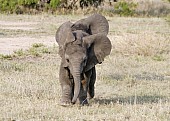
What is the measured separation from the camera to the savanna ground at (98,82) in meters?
8.39

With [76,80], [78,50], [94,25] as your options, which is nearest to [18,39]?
[94,25]

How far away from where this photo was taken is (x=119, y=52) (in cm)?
1703

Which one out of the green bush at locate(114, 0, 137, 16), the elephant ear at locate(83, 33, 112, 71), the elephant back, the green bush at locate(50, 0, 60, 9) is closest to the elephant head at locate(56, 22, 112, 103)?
the elephant ear at locate(83, 33, 112, 71)

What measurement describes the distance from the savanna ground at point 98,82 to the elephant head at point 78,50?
2.03 feet

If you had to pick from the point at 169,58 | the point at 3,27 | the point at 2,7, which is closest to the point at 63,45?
the point at 169,58

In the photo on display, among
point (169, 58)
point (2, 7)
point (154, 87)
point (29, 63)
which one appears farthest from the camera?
point (2, 7)

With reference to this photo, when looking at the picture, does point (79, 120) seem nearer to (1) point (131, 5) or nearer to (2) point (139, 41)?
(2) point (139, 41)

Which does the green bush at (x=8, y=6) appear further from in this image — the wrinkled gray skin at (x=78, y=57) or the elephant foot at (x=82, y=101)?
the elephant foot at (x=82, y=101)

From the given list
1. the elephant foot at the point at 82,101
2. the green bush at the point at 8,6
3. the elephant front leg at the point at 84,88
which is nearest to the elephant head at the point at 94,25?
the elephant front leg at the point at 84,88

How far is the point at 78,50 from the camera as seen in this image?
28.2 ft

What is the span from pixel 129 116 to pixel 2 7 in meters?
25.8

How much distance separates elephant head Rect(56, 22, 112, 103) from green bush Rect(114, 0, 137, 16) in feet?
83.6

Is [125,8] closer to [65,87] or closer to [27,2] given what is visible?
[27,2]

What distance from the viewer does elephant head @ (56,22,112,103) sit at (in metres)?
8.41
